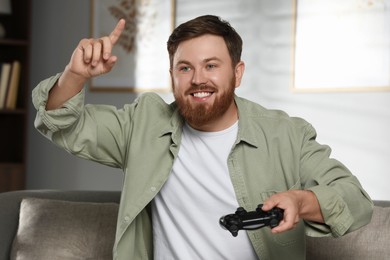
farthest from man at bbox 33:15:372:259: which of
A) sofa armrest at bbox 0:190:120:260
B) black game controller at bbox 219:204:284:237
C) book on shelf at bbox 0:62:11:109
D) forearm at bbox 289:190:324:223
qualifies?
book on shelf at bbox 0:62:11:109

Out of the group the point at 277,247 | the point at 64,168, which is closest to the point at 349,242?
the point at 277,247

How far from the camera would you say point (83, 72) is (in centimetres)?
190

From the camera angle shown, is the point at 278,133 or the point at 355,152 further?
the point at 355,152

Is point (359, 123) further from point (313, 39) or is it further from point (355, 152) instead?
point (313, 39)

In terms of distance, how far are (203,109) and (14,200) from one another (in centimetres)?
101

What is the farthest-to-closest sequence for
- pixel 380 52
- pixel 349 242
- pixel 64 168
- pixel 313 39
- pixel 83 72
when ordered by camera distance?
pixel 64 168 < pixel 313 39 < pixel 380 52 < pixel 349 242 < pixel 83 72

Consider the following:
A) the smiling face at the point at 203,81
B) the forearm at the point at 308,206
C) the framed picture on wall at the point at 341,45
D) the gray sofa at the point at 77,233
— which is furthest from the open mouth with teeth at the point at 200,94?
the framed picture on wall at the point at 341,45

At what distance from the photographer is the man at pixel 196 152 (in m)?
2.04

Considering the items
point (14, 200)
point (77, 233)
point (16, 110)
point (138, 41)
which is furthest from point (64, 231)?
point (16, 110)

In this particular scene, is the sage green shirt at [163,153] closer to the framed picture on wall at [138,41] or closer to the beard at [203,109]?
the beard at [203,109]

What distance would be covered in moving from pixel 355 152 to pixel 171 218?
5.46 ft

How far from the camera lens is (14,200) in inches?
109

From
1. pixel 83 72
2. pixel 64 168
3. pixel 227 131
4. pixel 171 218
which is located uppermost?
pixel 83 72

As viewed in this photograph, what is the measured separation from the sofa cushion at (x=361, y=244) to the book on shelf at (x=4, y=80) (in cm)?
307
